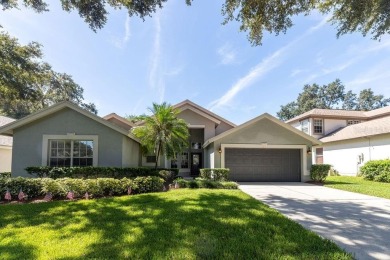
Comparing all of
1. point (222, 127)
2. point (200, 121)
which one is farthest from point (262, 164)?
point (200, 121)

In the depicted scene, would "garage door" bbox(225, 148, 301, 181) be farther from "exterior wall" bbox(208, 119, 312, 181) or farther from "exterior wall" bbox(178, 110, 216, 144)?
"exterior wall" bbox(178, 110, 216, 144)

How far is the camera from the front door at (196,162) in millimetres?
20938

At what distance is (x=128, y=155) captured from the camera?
14445 millimetres

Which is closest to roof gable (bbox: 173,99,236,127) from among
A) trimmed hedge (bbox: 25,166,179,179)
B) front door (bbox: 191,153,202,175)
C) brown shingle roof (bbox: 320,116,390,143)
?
front door (bbox: 191,153,202,175)

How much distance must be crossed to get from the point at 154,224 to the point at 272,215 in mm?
3181

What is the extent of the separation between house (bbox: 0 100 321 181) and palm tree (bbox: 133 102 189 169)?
926mm

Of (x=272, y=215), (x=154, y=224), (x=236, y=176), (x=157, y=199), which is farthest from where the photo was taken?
(x=236, y=176)

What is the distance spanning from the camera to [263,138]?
1622 centimetres

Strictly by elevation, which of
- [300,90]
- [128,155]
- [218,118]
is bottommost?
[128,155]

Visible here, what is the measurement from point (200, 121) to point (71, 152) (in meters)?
9.68

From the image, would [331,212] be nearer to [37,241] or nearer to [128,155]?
[37,241]

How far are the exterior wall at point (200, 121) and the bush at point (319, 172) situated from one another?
7.50m

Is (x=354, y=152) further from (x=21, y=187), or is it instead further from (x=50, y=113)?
(x=21, y=187)

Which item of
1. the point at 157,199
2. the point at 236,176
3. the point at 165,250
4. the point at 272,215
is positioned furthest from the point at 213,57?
the point at 165,250
